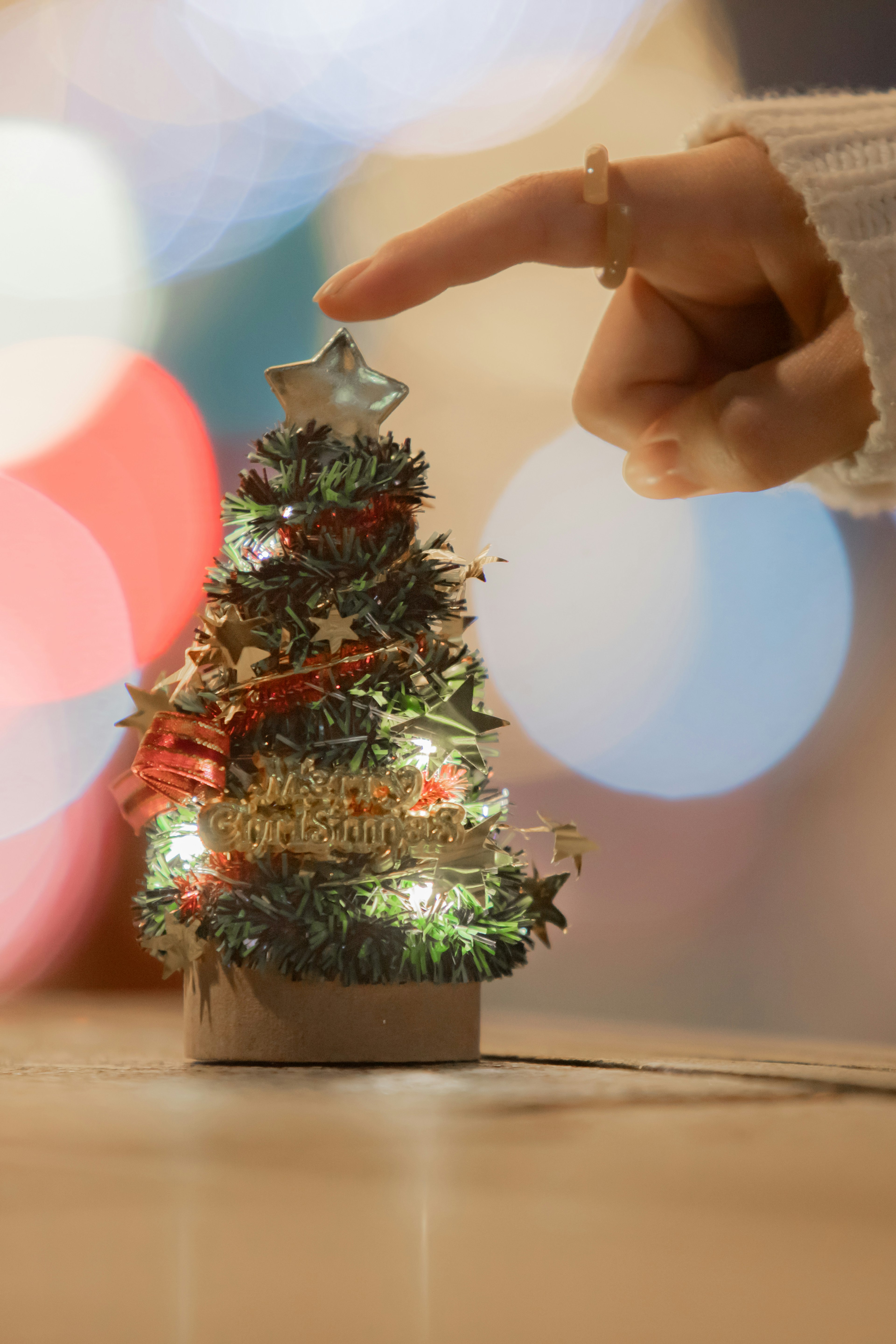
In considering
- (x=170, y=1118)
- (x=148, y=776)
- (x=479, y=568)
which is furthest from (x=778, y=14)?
(x=170, y=1118)

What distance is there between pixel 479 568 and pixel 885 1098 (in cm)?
48

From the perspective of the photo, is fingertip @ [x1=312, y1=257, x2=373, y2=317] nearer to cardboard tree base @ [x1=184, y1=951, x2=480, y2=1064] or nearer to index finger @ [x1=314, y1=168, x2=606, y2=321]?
index finger @ [x1=314, y1=168, x2=606, y2=321]

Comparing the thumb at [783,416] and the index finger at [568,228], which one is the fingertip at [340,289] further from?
the thumb at [783,416]

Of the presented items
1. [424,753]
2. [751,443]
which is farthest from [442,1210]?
[424,753]

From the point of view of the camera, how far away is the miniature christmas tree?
79 centimetres

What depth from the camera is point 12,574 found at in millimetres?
1743

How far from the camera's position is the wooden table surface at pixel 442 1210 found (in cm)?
28

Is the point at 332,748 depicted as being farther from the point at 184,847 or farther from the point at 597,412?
the point at 597,412

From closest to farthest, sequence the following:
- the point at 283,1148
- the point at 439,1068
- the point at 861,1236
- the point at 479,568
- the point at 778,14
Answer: the point at 861,1236 < the point at 283,1148 < the point at 439,1068 < the point at 479,568 < the point at 778,14

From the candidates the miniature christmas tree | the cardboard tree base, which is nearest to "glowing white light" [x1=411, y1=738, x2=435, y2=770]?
the miniature christmas tree

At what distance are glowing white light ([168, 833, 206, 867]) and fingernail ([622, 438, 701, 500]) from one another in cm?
46

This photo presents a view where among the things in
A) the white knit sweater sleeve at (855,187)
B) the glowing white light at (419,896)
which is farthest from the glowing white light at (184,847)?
the white knit sweater sleeve at (855,187)

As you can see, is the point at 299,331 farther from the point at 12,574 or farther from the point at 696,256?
the point at 696,256

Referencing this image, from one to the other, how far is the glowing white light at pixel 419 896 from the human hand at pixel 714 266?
397mm
